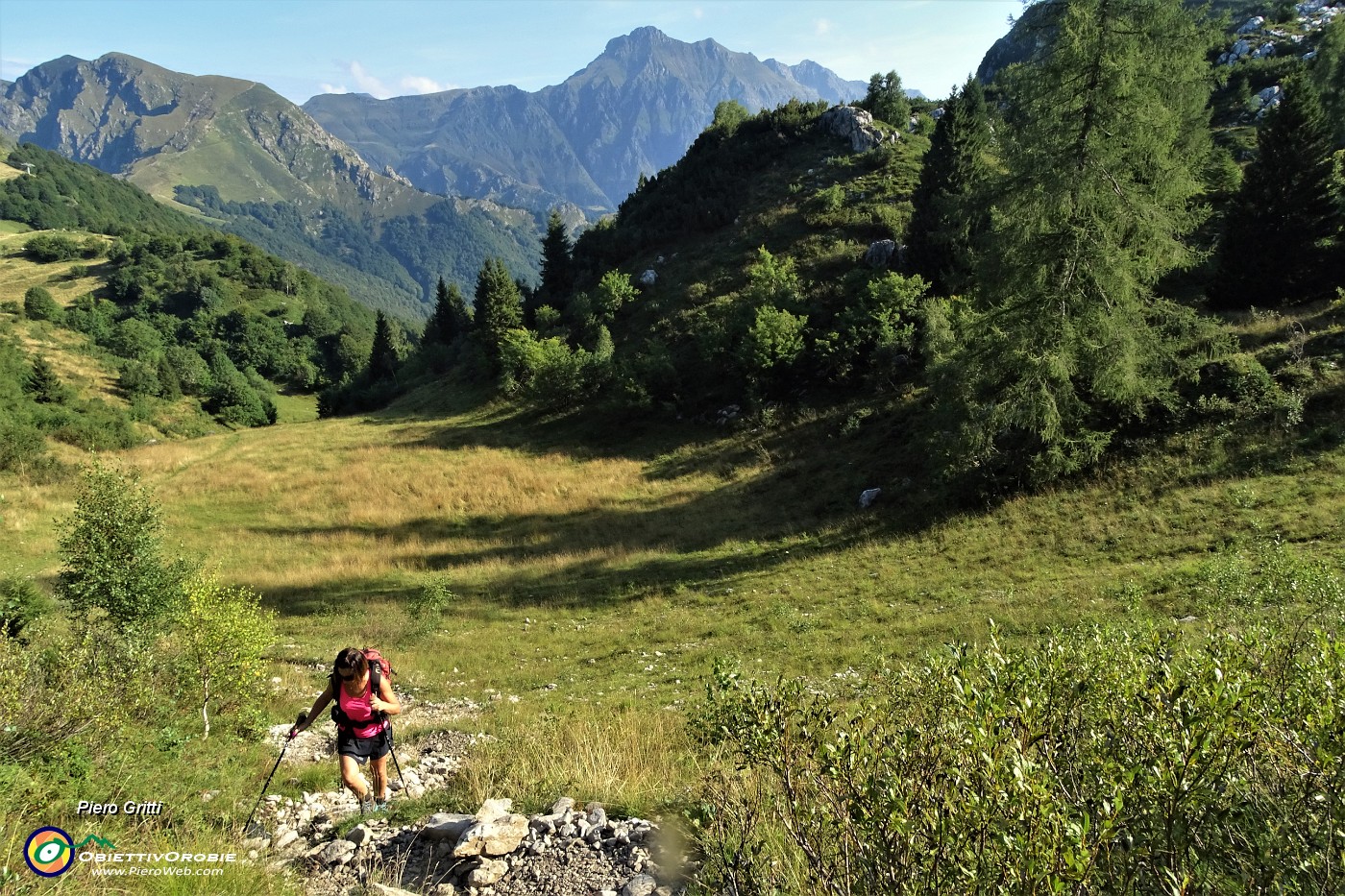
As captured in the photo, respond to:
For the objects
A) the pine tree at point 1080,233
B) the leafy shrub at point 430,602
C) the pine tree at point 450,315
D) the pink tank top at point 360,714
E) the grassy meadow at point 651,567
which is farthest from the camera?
the pine tree at point 450,315

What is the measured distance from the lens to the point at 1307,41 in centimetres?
5669

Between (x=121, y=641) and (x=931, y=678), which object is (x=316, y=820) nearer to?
(x=121, y=641)

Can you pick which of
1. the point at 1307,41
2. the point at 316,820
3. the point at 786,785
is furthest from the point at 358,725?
the point at 1307,41

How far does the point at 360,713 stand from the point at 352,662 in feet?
2.11

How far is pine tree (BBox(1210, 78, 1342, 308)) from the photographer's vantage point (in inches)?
910

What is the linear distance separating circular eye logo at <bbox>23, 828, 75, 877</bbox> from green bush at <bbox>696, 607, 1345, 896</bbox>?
4820mm

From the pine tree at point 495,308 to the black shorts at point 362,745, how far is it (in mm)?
50846

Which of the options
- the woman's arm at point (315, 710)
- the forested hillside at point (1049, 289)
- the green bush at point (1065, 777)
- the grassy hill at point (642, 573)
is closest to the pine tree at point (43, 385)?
the grassy hill at point (642, 573)

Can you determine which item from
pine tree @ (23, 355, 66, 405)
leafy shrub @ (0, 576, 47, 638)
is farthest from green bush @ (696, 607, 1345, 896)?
pine tree @ (23, 355, 66, 405)

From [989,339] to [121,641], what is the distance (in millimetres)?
20679

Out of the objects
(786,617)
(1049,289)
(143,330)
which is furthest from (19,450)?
(143,330)

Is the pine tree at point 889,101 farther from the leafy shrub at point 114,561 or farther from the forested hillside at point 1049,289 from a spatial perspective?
the leafy shrub at point 114,561

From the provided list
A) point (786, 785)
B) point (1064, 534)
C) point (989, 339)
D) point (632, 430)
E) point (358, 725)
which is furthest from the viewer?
point (632, 430)

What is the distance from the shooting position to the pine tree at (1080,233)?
603 inches
